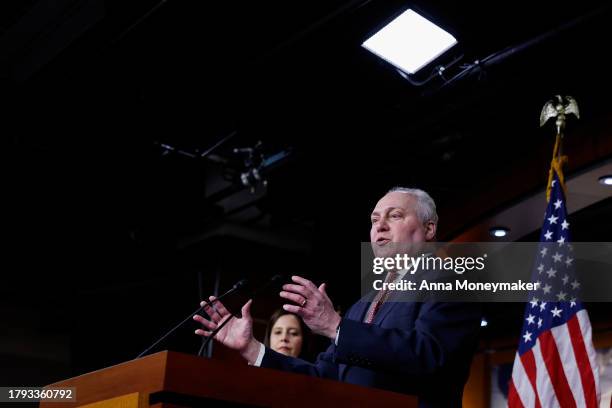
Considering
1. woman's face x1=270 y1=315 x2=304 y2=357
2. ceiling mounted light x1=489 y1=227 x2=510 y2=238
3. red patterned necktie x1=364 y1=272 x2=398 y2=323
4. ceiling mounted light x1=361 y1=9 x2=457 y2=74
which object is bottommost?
red patterned necktie x1=364 y1=272 x2=398 y2=323

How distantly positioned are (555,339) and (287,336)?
1175 millimetres

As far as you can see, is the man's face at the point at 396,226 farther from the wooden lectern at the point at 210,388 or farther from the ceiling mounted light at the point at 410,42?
the ceiling mounted light at the point at 410,42

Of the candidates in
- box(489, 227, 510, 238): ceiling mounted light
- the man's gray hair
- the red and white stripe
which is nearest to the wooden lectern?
the man's gray hair

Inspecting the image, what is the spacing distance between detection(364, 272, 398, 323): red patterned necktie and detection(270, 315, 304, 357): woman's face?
154 cm

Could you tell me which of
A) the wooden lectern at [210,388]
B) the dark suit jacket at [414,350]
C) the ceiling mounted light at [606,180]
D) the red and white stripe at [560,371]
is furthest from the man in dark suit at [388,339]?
the ceiling mounted light at [606,180]

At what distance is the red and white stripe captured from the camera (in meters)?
2.99

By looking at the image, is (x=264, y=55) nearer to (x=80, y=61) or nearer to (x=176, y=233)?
(x=80, y=61)

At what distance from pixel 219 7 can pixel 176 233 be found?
2563 mm

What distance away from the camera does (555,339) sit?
10.3ft

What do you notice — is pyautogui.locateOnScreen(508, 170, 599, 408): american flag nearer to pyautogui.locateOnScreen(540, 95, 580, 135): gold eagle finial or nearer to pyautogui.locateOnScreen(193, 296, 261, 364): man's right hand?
pyautogui.locateOnScreen(540, 95, 580, 135): gold eagle finial

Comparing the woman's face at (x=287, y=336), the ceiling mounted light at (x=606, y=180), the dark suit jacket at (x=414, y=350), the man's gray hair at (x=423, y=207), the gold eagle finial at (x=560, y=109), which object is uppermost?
the gold eagle finial at (x=560, y=109)

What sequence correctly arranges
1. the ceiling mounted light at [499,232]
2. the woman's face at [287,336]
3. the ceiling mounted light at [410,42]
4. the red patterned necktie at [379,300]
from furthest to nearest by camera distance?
the ceiling mounted light at [499,232]
the woman's face at [287,336]
the ceiling mounted light at [410,42]
the red patterned necktie at [379,300]

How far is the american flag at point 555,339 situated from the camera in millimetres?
3018

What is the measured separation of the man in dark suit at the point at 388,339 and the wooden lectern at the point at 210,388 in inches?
5.7
